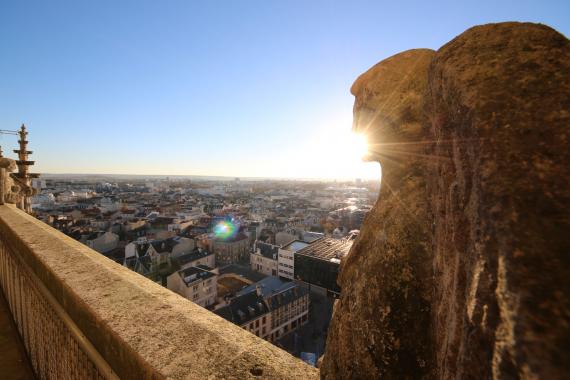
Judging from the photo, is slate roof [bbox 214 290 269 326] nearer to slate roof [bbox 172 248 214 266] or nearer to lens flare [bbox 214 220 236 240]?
slate roof [bbox 172 248 214 266]

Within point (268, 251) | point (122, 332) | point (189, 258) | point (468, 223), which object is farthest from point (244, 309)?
point (468, 223)

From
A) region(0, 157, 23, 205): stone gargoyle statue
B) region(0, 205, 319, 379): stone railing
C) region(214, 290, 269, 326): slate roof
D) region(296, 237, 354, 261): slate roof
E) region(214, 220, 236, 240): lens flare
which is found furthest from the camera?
region(214, 220, 236, 240): lens flare

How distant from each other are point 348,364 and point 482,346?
69 centimetres

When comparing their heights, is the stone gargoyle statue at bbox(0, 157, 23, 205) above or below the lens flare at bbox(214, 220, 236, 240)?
above

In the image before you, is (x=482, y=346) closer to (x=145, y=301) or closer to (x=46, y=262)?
(x=145, y=301)

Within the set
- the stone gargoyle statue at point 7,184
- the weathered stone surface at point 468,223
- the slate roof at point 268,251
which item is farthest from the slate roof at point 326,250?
the weathered stone surface at point 468,223

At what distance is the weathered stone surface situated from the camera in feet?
2.02

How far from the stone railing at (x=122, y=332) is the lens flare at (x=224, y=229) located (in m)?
46.0

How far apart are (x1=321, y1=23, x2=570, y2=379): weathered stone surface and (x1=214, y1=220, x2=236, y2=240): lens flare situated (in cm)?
4807

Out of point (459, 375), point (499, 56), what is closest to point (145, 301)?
point (459, 375)

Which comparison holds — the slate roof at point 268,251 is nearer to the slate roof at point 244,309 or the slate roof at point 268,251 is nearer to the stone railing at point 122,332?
the slate roof at point 244,309

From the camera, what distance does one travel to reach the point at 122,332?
168 cm

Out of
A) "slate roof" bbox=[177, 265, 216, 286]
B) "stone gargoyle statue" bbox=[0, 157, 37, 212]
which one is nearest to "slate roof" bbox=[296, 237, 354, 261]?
"slate roof" bbox=[177, 265, 216, 286]

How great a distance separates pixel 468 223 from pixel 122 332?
1736 mm
